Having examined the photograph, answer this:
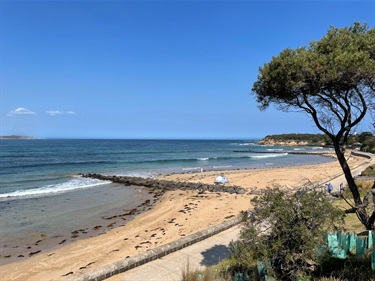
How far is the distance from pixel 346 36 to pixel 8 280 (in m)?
12.0

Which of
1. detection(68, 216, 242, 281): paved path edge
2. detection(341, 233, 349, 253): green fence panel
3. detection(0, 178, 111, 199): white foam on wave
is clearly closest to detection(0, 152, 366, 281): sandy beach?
detection(341, 233, 349, 253): green fence panel

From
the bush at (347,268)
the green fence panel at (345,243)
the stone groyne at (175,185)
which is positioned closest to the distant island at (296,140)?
the stone groyne at (175,185)

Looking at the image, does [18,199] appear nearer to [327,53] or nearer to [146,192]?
[146,192]

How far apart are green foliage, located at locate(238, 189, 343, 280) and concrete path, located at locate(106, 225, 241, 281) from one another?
1827 mm

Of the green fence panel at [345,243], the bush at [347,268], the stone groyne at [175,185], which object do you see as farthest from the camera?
the stone groyne at [175,185]

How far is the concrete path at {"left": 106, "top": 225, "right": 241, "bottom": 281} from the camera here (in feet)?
23.3

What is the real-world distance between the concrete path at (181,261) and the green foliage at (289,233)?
1827 millimetres

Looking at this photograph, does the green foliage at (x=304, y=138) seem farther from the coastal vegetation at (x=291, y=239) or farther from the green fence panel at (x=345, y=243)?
the coastal vegetation at (x=291, y=239)

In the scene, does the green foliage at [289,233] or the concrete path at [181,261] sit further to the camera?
the concrete path at [181,261]

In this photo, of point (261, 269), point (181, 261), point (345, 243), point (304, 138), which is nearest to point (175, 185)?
point (181, 261)

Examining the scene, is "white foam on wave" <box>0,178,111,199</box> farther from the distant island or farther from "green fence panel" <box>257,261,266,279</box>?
the distant island

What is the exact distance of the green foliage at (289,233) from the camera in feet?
16.0

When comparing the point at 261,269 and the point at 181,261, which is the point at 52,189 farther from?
the point at 261,269

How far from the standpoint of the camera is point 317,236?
4.98m
